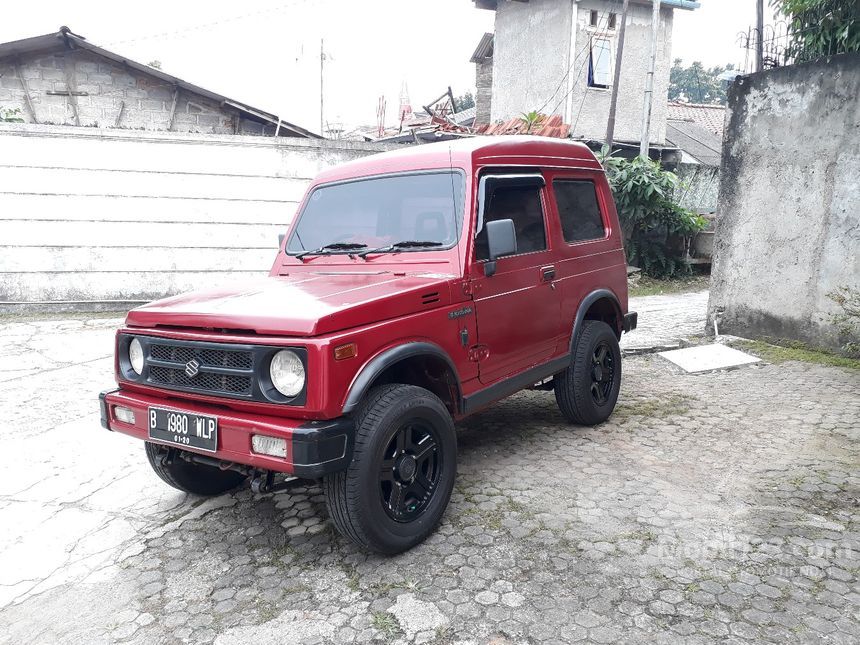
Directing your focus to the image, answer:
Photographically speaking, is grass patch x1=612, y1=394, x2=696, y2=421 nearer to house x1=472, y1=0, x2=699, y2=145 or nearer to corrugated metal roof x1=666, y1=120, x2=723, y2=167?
house x1=472, y1=0, x2=699, y2=145

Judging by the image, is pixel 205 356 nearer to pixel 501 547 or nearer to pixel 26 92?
pixel 501 547

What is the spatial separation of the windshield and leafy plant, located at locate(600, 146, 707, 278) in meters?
8.76

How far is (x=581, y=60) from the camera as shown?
59.1 feet

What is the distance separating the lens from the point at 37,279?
369 inches

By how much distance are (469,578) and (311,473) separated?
897 mm

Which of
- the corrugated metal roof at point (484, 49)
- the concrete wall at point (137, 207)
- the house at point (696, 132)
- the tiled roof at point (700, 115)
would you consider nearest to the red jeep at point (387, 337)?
the concrete wall at point (137, 207)

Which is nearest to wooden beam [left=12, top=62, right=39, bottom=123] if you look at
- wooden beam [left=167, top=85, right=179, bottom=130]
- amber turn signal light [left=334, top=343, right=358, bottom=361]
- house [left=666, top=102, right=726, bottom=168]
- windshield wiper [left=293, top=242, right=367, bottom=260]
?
wooden beam [left=167, top=85, right=179, bottom=130]

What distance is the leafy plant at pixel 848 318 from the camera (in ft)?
20.9

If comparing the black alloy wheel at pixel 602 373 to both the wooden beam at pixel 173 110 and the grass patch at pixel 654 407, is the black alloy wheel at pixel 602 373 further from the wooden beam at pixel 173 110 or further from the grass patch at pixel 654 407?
the wooden beam at pixel 173 110

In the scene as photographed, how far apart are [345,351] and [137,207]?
779cm

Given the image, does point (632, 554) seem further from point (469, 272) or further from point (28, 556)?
point (28, 556)

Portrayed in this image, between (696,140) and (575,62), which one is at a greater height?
(575,62)

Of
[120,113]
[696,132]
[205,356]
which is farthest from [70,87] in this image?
[696,132]

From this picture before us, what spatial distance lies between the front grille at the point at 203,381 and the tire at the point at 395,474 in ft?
1.78
